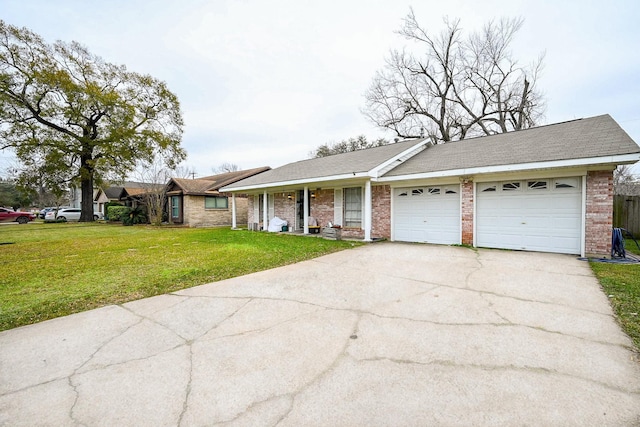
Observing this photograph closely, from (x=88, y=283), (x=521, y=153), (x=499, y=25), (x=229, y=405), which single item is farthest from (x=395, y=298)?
(x=499, y=25)

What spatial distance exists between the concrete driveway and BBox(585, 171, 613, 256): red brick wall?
3.49 metres

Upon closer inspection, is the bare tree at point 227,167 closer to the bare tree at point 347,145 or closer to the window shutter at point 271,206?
the bare tree at point 347,145

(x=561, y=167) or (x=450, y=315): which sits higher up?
(x=561, y=167)

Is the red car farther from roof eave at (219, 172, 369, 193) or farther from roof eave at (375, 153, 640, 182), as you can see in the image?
roof eave at (375, 153, 640, 182)

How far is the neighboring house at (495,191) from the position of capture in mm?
7021

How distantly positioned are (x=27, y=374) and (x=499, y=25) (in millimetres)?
28300

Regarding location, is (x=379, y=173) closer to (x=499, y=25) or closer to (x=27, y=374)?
(x=27, y=374)

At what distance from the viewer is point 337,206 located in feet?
40.2

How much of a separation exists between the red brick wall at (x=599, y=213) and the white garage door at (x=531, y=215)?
7.9 inches

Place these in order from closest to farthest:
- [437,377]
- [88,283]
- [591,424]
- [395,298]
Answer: [591,424]
[437,377]
[395,298]
[88,283]

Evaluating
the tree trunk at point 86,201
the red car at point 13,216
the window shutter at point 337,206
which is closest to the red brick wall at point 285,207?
the window shutter at point 337,206

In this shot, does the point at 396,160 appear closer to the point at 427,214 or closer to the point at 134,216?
the point at 427,214

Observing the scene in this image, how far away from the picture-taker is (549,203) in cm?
765

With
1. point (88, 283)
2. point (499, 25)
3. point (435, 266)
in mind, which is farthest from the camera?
point (499, 25)
